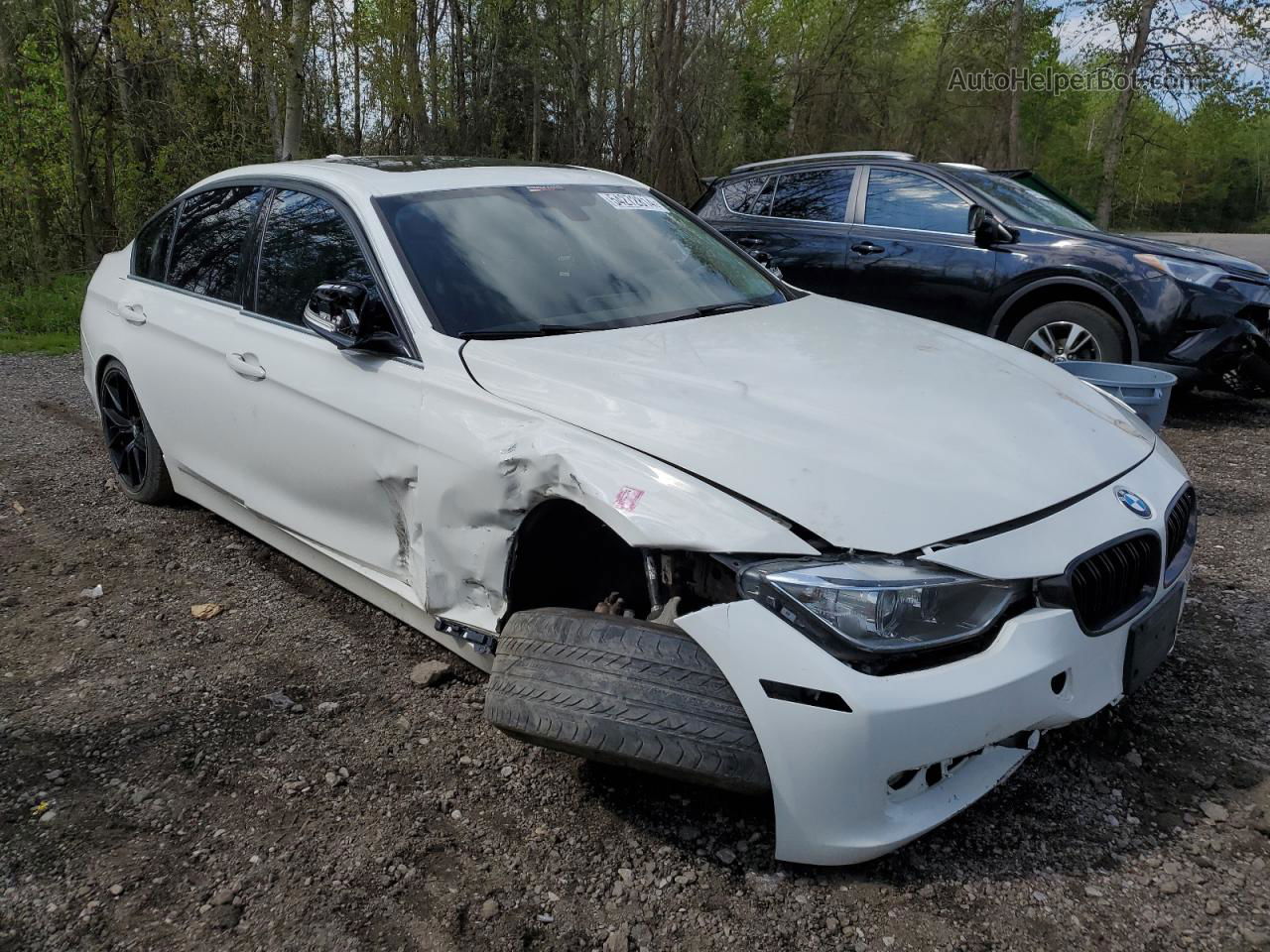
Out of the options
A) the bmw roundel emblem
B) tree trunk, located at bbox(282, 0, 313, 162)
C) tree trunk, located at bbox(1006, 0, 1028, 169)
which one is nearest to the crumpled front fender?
the bmw roundel emblem

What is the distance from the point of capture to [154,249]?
4516 millimetres

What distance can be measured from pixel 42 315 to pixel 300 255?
1056 centimetres

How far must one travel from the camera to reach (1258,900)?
6.87 feet

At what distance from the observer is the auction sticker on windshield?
368 cm

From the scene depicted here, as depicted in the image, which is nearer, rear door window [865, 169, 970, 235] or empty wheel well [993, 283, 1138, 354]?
empty wheel well [993, 283, 1138, 354]

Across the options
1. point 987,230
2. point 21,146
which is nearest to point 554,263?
point 987,230

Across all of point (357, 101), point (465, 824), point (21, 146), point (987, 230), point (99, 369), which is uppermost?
point (357, 101)

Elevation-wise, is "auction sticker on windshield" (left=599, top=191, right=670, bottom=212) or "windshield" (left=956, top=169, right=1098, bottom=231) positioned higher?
"windshield" (left=956, top=169, right=1098, bottom=231)

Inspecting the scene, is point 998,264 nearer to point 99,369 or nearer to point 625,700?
point 625,700

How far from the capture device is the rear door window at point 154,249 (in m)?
4.41

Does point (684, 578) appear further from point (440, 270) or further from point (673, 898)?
point (440, 270)

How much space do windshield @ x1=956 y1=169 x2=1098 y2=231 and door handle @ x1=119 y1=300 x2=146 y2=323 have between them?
17.5 ft

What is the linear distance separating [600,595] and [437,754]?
64 cm

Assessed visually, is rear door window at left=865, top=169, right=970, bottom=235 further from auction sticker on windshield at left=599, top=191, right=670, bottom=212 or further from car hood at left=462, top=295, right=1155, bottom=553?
car hood at left=462, top=295, right=1155, bottom=553
